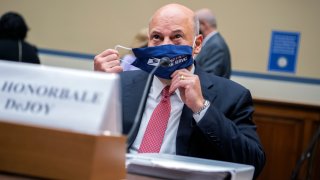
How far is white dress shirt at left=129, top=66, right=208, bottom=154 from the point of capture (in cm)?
190

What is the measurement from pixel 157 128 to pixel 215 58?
2.66 meters

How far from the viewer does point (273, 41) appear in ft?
17.8

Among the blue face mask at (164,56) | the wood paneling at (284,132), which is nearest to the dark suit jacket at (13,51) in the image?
the wood paneling at (284,132)

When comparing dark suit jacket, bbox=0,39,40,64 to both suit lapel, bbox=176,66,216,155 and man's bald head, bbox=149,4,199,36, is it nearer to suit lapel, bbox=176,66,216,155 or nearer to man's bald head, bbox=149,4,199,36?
man's bald head, bbox=149,4,199,36

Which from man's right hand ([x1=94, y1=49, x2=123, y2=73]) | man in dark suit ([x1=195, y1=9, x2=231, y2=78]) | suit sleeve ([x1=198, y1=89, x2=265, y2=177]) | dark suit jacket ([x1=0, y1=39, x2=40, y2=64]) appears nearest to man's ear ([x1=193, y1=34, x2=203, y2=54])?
suit sleeve ([x1=198, y1=89, x2=265, y2=177])

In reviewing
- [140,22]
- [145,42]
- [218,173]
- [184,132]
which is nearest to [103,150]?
[218,173]

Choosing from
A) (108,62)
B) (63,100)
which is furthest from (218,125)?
(63,100)

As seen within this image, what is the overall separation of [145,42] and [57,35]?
84.5 inches

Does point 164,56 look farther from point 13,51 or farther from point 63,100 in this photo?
point 13,51

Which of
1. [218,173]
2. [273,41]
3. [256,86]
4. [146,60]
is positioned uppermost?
[146,60]

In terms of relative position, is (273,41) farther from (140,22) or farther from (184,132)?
(184,132)

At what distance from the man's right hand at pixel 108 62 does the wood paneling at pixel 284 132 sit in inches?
121

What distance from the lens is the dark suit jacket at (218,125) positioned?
5.93 ft

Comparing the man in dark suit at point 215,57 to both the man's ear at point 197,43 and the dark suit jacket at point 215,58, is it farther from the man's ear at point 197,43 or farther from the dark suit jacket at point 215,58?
the man's ear at point 197,43
